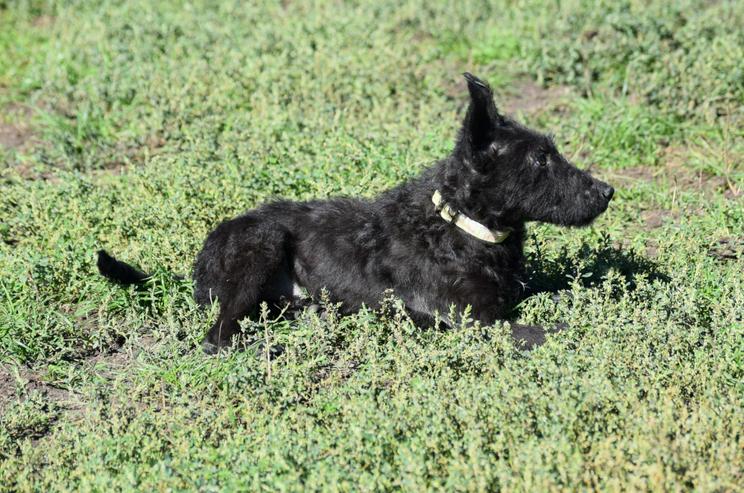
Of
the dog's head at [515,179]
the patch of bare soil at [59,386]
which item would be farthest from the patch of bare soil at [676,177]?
the patch of bare soil at [59,386]

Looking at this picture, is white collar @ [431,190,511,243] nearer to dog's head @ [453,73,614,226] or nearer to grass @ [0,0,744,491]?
dog's head @ [453,73,614,226]

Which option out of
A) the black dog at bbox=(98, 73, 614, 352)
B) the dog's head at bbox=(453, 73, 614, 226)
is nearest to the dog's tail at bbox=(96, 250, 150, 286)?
the black dog at bbox=(98, 73, 614, 352)

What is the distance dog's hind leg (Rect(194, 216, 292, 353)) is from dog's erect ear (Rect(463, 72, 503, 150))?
146 cm

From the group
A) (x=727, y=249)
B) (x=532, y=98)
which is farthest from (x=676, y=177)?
(x=532, y=98)

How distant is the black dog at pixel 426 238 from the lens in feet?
20.6

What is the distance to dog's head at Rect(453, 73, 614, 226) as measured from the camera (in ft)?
20.5

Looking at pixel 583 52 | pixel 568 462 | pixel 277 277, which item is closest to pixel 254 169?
pixel 277 277

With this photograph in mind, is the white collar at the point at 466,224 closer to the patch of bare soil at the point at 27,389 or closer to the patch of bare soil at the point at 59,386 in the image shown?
the patch of bare soil at the point at 59,386

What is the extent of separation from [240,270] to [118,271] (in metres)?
0.82

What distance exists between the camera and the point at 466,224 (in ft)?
20.7

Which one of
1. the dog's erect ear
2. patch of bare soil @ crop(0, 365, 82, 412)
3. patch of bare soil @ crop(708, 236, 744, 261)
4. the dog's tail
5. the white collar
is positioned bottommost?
patch of bare soil @ crop(0, 365, 82, 412)

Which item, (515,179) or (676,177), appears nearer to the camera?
(515,179)

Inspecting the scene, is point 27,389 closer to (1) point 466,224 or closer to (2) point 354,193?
(1) point 466,224

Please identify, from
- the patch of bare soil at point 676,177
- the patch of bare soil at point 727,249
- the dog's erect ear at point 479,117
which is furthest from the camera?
the patch of bare soil at point 676,177
